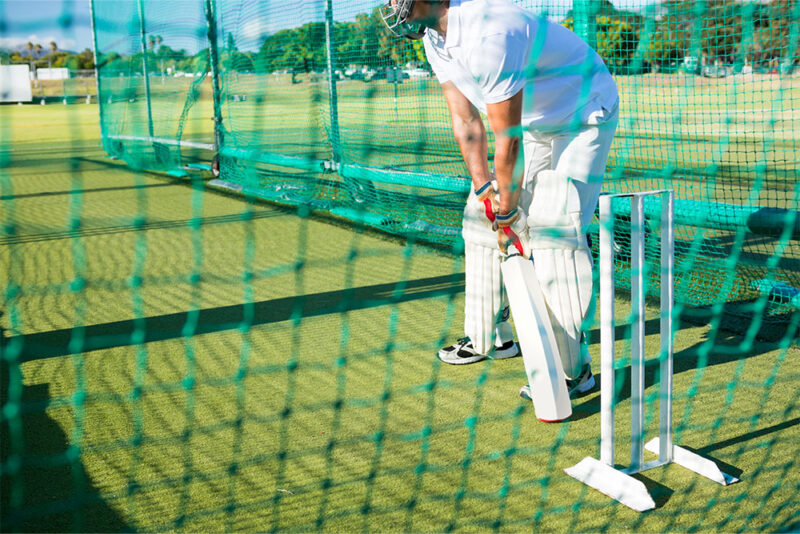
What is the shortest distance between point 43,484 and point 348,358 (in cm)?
136

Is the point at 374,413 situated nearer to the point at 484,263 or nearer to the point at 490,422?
the point at 490,422

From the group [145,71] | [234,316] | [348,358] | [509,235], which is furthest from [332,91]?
[145,71]

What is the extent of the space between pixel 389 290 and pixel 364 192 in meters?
2.71

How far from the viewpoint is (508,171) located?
2453 millimetres

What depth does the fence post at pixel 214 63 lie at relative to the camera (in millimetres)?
8383

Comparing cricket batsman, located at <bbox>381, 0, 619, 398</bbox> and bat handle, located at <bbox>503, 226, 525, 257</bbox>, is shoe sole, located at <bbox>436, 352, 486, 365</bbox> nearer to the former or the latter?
cricket batsman, located at <bbox>381, 0, 619, 398</bbox>

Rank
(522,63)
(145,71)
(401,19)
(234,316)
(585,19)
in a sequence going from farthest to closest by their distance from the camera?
(145,71) → (585,19) → (234,316) → (401,19) → (522,63)

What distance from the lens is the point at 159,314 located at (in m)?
3.88

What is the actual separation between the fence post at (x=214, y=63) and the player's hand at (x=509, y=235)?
6697mm

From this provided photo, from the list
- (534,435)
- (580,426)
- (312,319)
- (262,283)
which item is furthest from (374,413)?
(262,283)

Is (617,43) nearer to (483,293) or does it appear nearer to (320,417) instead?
(483,293)

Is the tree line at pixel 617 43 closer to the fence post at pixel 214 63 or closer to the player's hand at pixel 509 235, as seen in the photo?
the fence post at pixel 214 63

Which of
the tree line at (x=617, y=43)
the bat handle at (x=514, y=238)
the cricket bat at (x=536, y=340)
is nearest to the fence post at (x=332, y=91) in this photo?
the tree line at (x=617, y=43)

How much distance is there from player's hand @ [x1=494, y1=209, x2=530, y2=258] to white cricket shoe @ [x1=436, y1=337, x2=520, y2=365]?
728 millimetres
